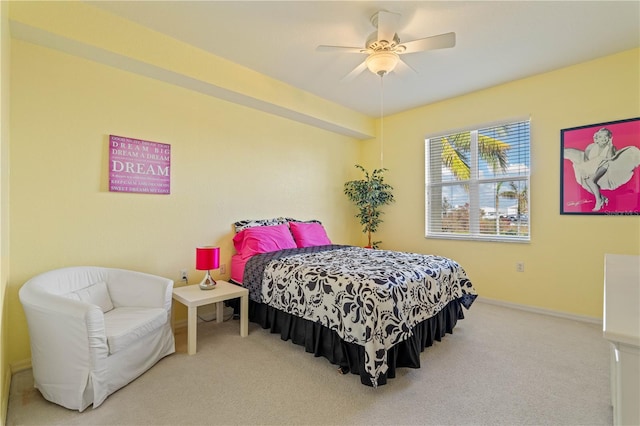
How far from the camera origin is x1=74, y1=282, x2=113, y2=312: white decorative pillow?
222cm

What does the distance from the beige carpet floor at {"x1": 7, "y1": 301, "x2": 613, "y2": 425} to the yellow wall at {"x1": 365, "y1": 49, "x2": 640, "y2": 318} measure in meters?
0.77

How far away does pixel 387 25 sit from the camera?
7.48 feet

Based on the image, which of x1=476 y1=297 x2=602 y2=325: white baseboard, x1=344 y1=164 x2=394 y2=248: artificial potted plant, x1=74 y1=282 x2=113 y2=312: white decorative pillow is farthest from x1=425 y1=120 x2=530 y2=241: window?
x1=74 y1=282 x2=113 y2=312: white decorative pillow

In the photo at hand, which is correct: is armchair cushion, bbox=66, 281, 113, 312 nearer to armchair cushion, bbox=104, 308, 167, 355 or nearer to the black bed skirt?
armchair cushion, bbox=104, 308, 167, 355

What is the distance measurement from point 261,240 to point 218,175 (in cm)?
91

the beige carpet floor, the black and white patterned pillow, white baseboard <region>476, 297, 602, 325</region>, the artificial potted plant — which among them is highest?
the artificial potted plant

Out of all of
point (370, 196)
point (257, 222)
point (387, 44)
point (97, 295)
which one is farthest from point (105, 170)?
point (370, 196)

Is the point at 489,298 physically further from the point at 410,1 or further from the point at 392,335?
the point at 410,1

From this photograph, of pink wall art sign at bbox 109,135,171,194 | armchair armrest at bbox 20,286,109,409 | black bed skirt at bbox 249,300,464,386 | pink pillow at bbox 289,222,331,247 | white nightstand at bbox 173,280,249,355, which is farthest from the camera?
pink pillow at bbox 289,222,331,247

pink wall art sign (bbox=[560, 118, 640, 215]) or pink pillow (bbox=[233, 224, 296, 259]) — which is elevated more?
pink wall art sign (bbox=[560, 118, 640, 215])

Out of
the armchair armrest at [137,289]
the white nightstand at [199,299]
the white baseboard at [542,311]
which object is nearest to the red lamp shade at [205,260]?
the white nightstand at [199,299]

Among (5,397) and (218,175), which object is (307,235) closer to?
(218,175)

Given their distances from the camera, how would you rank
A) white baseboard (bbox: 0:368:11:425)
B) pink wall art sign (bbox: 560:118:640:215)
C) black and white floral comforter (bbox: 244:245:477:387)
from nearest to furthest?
white baseboard (bbox: 0:368:11:425) → black and white floral comforter (bbox: 244:245:477:387) → pink wall art sign (bbox: 560:118:640:215)

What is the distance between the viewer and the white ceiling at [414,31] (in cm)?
229
